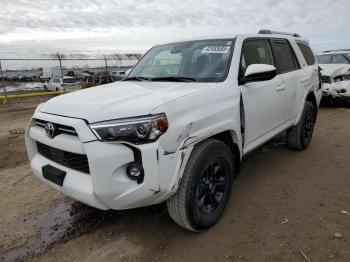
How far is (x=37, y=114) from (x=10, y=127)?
6.48 m

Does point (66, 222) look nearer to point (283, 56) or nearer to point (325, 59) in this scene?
point (283, 56)

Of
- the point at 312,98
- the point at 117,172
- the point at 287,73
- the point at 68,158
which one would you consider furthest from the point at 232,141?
the point at 312,98

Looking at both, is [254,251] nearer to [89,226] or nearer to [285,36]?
[89,226]

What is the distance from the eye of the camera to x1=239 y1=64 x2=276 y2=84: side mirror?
353 cm

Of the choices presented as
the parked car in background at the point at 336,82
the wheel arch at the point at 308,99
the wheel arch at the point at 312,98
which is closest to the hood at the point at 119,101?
the wheel arch at the point at 308,99

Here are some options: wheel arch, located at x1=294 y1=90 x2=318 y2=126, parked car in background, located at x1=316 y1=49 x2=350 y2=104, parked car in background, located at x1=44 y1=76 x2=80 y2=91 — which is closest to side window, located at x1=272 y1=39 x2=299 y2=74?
wheel arch, located at x1=294 y1=90 x2=318 y2=126

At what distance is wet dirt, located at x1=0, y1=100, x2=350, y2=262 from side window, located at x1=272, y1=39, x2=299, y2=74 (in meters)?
1.46

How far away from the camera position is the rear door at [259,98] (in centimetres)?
377

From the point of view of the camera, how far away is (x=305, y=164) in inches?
205

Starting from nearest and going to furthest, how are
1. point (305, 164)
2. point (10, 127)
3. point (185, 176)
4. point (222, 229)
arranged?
point (185, 176), point (222, 229), point (305, 164), point (10, 127)

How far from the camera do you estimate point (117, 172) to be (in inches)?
102

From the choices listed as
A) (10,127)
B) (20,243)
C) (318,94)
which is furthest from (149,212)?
(10,127)

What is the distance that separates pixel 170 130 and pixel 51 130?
105cm

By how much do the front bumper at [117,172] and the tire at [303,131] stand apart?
3311mm
